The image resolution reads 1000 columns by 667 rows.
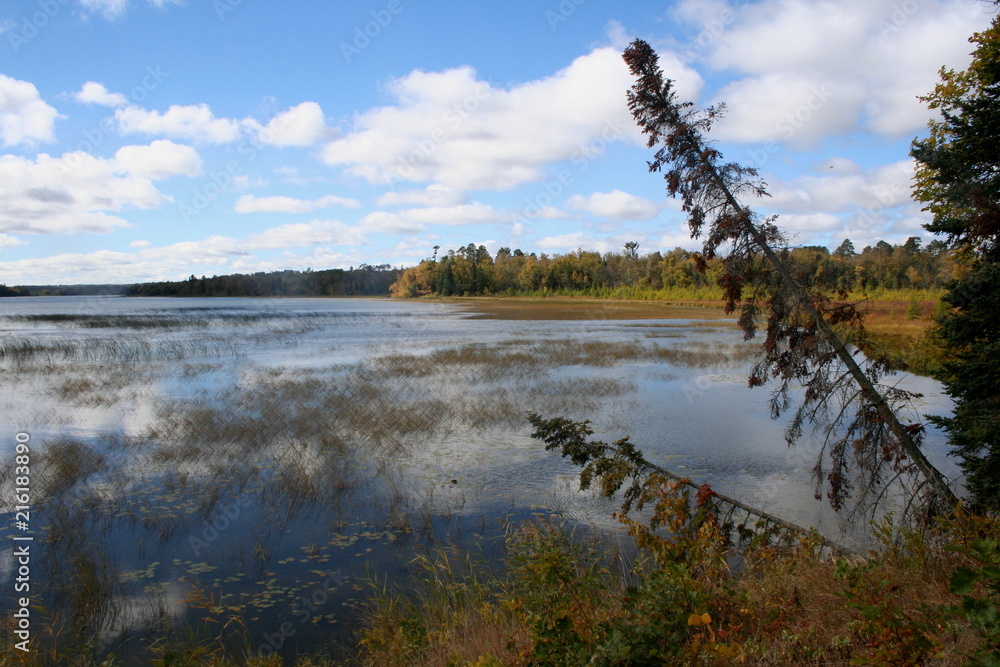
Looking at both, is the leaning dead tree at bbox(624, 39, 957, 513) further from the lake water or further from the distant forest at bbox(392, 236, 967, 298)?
the distant forest at bbox(392, 236, 967, 298)

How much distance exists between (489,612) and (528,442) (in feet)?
27.4

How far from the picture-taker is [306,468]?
463 inches

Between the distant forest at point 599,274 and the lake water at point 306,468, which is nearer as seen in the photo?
the lake water at point 306,468

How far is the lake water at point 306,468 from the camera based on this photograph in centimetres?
713

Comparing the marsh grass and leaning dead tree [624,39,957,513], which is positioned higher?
leaning dead tree [624,39,957,513]

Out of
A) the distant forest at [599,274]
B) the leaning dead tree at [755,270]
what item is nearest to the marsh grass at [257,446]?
the leaning dead tree at [755,270]

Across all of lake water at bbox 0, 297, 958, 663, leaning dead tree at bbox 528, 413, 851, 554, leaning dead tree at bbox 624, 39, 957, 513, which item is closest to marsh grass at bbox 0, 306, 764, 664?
lake water at bbox 0, 297, 958, 663

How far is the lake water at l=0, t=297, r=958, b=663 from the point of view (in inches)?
281

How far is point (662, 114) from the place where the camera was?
9.14 m

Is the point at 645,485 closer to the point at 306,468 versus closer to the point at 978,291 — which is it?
the point at 978,291

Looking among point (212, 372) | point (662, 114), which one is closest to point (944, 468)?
point (662, 114)

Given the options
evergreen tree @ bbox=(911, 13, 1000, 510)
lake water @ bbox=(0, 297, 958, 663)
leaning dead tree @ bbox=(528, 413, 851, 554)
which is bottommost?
lake water @ bbox=(0, 297, 958, 663)

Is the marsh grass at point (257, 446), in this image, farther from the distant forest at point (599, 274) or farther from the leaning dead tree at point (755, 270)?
the distant forest at point (599, 274)

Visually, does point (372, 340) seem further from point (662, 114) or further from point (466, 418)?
point (662, 114)
